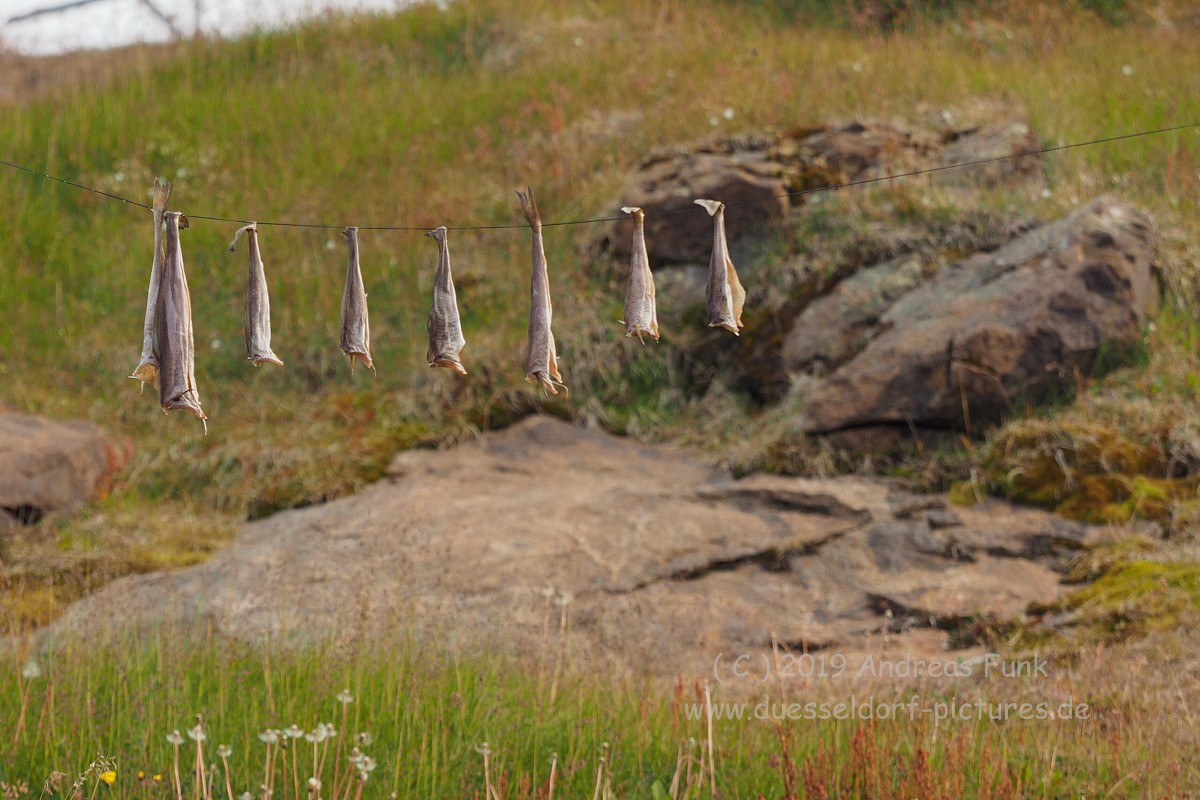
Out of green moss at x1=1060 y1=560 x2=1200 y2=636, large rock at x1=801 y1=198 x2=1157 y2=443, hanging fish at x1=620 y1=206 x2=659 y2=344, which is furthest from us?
large rock at x1=801 y1=198 x2=1157 y2=443

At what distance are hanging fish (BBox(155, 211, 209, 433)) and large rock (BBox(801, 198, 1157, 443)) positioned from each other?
5083 mm

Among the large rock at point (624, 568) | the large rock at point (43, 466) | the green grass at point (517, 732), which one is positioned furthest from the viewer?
the large rock at point (43, 466)

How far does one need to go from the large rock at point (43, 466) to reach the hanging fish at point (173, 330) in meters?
5.10

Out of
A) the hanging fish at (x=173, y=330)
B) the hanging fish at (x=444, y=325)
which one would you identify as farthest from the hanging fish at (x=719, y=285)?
the hanging fish at (x=173, y=330)

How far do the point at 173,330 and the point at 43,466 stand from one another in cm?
527

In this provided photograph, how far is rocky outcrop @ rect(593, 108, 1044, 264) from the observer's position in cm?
873

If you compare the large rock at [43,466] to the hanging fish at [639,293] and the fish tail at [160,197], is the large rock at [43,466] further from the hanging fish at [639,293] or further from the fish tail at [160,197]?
the hanging fish at [639,293]

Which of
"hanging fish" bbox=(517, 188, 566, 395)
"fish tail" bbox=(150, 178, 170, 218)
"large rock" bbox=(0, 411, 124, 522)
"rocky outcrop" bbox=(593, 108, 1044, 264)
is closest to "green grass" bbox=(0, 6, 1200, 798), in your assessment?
"large rock" bbox=(0, 411, 124, 522)

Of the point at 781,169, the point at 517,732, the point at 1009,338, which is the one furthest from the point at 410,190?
the point at 517,732

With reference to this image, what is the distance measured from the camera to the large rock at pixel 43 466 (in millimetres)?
7234

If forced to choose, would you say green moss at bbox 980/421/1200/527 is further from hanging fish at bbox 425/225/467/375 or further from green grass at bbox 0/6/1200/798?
hanging fish at bbox 425/225/467/375

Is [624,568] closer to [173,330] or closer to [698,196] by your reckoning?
[698,196]

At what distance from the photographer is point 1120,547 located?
602 centimetres

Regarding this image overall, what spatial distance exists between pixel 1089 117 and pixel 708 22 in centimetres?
467
